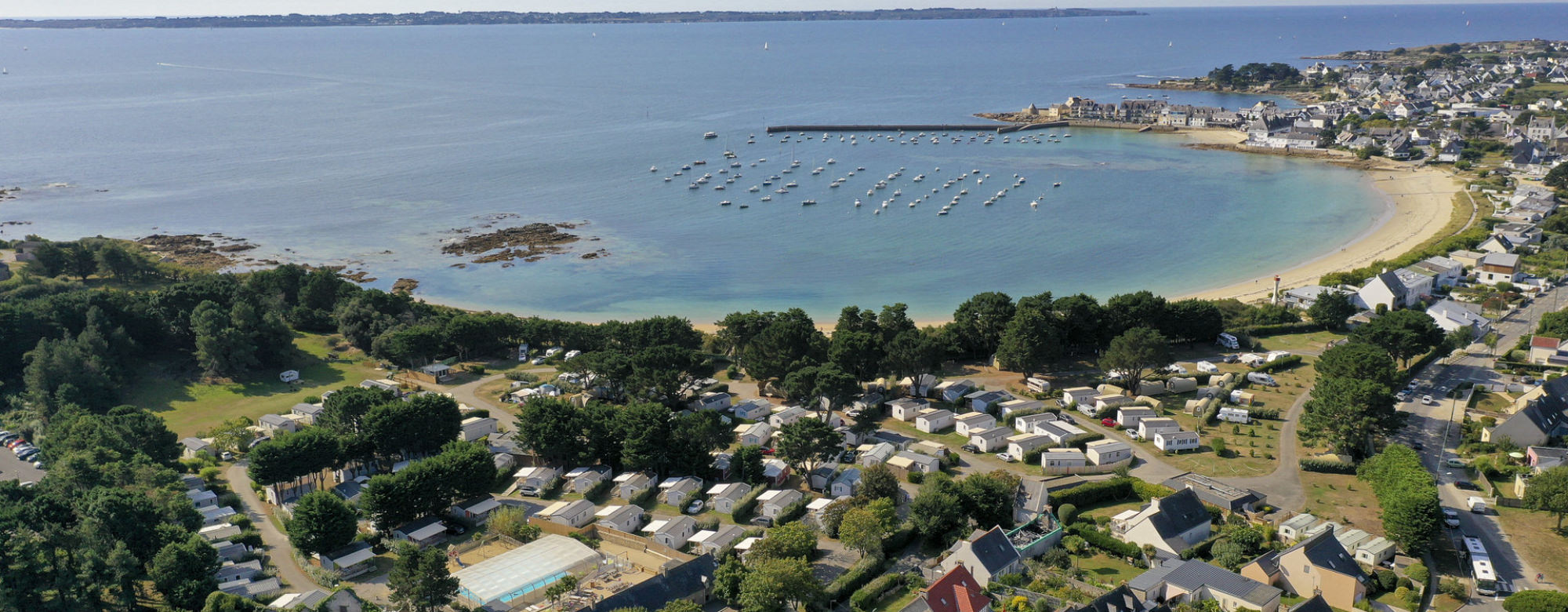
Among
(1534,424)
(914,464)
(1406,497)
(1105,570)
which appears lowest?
(1105,570)

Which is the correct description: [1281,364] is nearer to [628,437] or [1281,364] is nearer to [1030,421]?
[1030,421]

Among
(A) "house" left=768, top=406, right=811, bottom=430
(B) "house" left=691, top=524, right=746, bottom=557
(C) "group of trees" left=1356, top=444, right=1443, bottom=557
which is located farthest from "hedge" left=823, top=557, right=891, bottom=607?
(C) "group of trees" left=1356, top=444, right=1443, bottom=557

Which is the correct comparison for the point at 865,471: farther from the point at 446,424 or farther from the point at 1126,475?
the point at 446,424

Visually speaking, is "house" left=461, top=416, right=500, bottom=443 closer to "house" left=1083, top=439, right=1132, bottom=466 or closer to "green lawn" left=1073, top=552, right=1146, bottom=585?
"house" left=1083, top=439, right=1132, bottom=466

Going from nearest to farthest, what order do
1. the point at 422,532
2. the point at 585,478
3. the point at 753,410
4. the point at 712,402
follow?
the point at 422,532 → the point at 585,478 → the point at 753,410 → the point at 712,402

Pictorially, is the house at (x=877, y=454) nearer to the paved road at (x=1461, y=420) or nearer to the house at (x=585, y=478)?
the house at (x=585, y=478)

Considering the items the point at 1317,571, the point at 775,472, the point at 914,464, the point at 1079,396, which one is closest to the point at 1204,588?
the point at 1317,571

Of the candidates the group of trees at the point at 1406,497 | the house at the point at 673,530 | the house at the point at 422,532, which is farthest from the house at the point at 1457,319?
the house at the point at 422,532

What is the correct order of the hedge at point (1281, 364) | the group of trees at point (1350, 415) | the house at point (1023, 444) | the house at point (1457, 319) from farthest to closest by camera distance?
the house at point (1457, 319), the hedge at point (1281, 364), the house at point (1023, 444), the group of trees at point (1350, 415)

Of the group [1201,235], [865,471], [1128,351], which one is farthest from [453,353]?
[1201,235]
